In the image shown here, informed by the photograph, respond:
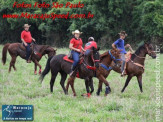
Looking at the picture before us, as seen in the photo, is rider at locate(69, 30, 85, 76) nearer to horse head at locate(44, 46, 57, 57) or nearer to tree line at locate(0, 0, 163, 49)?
horse head at locate(44, 46, 57, 57)

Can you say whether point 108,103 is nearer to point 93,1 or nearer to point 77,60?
point 77,60

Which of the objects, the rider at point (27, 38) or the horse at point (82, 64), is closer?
the horse at point (82, 64)

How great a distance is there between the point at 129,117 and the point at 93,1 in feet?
79.3

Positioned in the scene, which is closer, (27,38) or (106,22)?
(27,38)

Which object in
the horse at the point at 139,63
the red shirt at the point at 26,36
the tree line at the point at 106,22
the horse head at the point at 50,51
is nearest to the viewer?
the horse at the point at 139,63

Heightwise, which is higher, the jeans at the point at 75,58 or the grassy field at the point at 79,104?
the jeans at the point at 75,58

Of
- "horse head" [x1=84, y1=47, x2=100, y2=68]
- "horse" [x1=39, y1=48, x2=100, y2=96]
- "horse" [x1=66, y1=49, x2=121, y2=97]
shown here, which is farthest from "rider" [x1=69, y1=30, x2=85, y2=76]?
"horse head" [x1=84, y1=47, x2=100, y2=68]

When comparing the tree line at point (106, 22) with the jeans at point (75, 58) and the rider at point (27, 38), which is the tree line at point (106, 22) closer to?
the rider at point (27, 38)

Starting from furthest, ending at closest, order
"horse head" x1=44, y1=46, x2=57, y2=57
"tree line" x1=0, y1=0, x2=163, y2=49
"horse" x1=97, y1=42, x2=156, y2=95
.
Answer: "tree line" x1=0, y1=0, x2=163, y2=49 < "horse head" x1=44, y1=46, x2=57, y2=57 < "horse" x1=97, y1=42, x2=156, y2=95

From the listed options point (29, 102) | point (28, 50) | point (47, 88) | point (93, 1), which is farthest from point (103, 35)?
point (29, 102)

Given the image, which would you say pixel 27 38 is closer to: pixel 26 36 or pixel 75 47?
pixel 26 36

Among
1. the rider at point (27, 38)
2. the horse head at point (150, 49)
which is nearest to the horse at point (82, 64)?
the horse head at point (150, 49)

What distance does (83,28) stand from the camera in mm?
32406

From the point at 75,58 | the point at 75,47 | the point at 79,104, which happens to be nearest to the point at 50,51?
the point at 75,47
